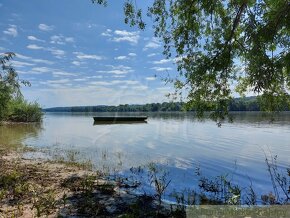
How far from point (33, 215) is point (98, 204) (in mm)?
1606

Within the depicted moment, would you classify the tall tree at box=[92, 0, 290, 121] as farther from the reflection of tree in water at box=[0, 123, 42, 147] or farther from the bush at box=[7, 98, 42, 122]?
the bush at box=[7, 98, 42, 122]

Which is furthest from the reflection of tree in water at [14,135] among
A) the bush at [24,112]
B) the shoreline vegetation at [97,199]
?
the bush at [24,112]

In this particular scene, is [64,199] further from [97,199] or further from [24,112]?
[24,112]

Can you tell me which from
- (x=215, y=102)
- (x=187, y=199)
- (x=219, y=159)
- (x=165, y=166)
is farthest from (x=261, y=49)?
(x=219, y=159)

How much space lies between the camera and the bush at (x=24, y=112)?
7144 cm

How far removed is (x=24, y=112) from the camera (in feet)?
241

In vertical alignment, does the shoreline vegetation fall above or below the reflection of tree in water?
above

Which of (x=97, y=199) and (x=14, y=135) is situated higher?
(x=97, y=199)

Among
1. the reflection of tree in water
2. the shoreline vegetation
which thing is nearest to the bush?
Result: the reflection of tree in water

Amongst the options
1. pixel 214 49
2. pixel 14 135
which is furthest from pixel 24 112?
pixel 214 49

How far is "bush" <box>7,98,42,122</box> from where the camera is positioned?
71.4m

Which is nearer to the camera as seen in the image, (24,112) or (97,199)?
(97,199)

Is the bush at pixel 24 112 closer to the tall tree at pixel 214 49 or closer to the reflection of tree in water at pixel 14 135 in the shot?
the reflection of tree in water at pixel 14 135

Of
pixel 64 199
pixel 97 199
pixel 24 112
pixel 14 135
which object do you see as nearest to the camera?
pixel 64 199
